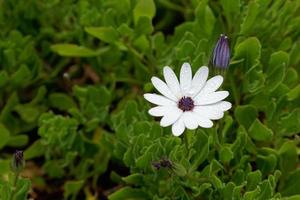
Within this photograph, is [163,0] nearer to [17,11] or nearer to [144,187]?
[17,11]

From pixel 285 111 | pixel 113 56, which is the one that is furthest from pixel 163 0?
pixel 285 111

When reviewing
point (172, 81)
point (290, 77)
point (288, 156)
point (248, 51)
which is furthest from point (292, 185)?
point (172, 81)

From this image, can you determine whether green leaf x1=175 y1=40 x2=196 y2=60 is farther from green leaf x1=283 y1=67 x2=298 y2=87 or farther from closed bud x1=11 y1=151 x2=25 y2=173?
closed bud x1=11 y1=151 x2=25 y2=173

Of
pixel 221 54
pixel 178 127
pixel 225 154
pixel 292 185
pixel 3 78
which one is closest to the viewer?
pixel 178 127

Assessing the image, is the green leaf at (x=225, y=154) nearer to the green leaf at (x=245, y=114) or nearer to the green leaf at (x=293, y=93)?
the green leaf at (x=245, y=114)

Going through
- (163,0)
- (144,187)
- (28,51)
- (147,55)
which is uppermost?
(163,0)

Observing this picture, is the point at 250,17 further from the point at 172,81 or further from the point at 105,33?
the point at 105,33
